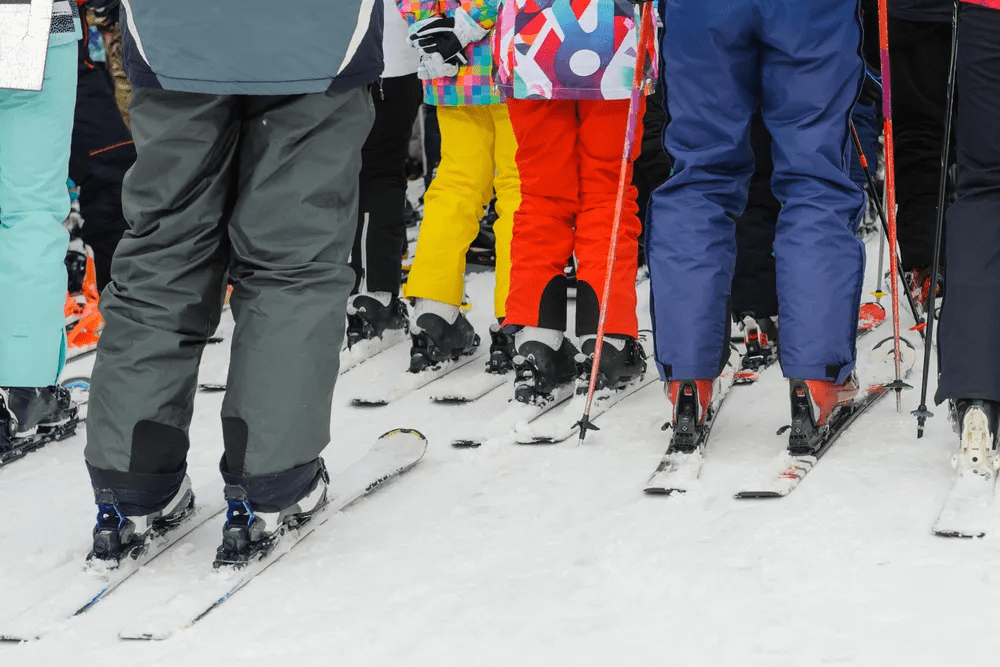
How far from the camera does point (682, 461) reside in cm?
308

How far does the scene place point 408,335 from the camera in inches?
184

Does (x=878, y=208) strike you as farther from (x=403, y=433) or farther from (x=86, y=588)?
(x=86, y=588)

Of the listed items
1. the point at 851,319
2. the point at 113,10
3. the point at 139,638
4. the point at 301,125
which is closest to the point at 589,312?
the point at 851,319

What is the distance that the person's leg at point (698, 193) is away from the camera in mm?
3082

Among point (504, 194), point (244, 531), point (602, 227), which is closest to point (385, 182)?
point (504, 194)

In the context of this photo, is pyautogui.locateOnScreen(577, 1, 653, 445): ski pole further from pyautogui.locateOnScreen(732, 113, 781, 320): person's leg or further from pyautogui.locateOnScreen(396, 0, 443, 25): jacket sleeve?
pyautogui.locateOnScreen(396, 0, 443, 25): jacket sleeve

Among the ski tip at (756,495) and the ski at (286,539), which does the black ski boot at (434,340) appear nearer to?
the ski at (286,539)

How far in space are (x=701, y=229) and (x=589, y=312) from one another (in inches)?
26.0

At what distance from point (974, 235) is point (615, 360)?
3.82 ft

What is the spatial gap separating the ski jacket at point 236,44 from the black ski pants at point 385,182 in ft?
6.20

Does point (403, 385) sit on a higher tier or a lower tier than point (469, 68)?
lower

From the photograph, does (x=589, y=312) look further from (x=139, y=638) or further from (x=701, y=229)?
(x=139, y=638)

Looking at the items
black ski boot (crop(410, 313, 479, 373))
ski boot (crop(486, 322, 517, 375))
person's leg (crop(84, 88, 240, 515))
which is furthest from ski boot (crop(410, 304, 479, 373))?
person's leg (crop(84, 88, 240, 515))

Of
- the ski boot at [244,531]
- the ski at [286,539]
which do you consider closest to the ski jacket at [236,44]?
the ski boot at [244,531]
